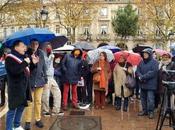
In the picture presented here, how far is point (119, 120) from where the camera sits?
38.5ft

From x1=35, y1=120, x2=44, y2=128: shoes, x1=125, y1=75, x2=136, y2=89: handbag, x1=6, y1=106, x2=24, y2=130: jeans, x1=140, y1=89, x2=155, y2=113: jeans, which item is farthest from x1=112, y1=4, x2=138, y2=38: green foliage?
x1=6, y1=106, x2=24, y2=130: jeans

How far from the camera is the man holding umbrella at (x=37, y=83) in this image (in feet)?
33.2

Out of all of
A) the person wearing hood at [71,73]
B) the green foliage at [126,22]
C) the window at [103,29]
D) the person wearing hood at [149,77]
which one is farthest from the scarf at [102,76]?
the window at [103,29]

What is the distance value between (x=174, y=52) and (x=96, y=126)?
300 cm

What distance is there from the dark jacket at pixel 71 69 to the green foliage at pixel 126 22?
50275 millimetres

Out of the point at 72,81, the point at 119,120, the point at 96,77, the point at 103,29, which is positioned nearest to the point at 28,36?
the point at 119,120

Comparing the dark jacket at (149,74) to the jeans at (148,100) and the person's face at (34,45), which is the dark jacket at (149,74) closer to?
the jeans at (148,100)

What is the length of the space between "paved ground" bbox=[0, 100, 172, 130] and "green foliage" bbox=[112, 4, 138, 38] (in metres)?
50.4

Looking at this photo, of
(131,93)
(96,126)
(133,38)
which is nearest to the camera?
(96,126)

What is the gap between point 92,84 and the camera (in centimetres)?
1408

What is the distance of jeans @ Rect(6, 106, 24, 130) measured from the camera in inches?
363

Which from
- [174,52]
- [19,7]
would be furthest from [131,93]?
[19,7]

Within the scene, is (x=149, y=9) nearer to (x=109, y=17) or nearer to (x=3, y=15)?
(x=3, y=15)

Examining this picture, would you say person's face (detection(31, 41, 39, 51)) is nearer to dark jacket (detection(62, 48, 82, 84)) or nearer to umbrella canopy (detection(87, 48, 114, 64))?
dark jacket (detection(62, 48, 82, 84))
